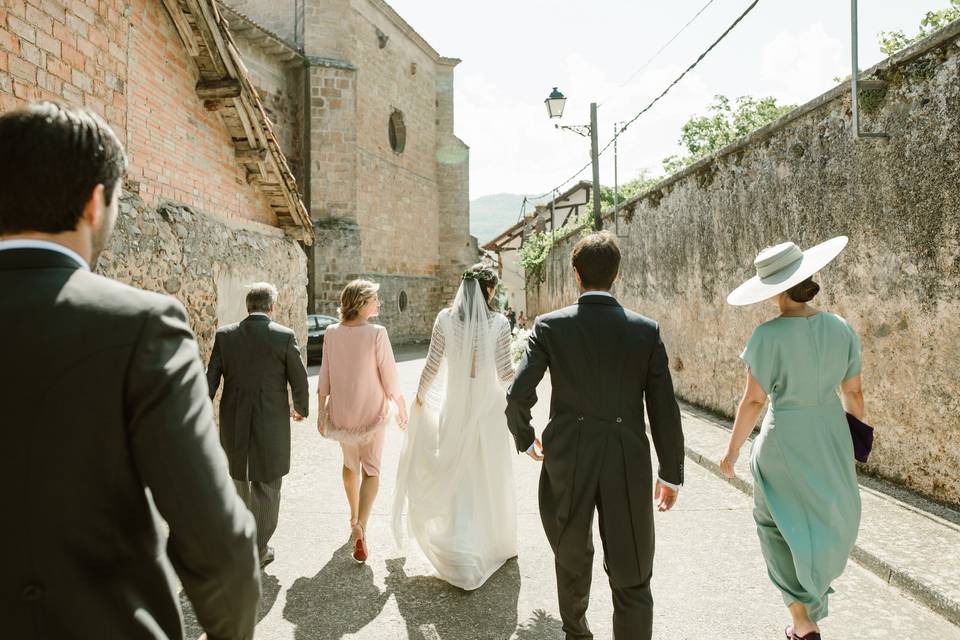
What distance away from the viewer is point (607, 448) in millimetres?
2811

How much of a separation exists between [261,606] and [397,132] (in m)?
25.2

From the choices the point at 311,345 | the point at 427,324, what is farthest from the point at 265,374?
the point at 427,324

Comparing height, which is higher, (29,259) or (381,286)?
(381,286)

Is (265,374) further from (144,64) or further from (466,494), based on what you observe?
(144,64)

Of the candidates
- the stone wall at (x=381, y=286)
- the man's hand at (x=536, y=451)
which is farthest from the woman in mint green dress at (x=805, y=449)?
the stone wall at (x=381, y=286)

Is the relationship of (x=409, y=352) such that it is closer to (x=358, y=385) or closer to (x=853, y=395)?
(x=358, y=385)

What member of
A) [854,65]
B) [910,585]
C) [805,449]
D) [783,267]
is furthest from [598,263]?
[854,65]

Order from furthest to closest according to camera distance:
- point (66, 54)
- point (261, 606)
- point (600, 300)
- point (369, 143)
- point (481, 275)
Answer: point (369, 143) → point (66, 54) → point (481, 275) → point (261, 606) → point (600, 300)

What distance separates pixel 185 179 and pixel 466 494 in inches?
206

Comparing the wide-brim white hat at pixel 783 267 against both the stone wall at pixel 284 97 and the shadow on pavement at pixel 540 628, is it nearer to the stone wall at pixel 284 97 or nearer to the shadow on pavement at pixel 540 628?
the shadow on pavement at pixel 540 628

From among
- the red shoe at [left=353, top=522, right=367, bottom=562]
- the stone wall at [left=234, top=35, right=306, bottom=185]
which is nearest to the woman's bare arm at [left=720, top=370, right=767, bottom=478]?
the red shoe at [left=353, top=522, right=367, bottom=562]

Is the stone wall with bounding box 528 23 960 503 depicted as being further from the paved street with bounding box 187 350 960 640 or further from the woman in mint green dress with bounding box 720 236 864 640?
the woman in mint green dress with bounding box 720 236 864 640

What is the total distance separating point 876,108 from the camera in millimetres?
5402

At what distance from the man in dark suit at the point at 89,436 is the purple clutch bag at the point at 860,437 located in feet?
9.55
